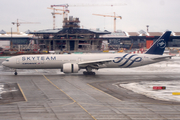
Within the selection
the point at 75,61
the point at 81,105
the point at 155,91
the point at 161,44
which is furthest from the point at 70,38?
the point at 81,105

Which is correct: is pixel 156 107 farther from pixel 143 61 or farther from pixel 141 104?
pixel 143 61

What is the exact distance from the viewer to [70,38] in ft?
508

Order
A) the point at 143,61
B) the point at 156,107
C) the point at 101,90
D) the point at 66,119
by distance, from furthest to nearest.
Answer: the point at 143,61 < the point at 101,90 < the point at 156,107 < the point at 66,119

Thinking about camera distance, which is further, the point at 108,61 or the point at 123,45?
the point at 123,45

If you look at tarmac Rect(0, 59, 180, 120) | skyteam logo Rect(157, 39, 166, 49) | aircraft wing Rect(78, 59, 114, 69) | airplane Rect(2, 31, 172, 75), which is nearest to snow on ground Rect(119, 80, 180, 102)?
tarmac Rect(0, 59, 180, 120)

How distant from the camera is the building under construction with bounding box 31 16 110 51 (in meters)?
155

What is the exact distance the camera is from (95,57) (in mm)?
46781

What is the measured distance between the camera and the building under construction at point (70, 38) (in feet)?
507

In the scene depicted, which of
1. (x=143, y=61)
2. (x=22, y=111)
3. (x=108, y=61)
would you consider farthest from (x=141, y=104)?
(x=143, y=61)

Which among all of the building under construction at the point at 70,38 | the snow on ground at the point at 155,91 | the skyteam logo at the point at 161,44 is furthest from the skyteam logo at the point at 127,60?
the building under construction at the point at 70,38

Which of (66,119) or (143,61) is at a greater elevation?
(143,61)

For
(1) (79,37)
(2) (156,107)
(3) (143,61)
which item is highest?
(1) (79,37)

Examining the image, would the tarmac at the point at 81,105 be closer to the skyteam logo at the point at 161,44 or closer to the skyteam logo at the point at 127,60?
the skyteam logo at the point at 127,60

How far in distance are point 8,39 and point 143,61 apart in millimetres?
162670
